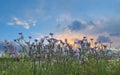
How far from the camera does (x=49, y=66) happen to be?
7035 mm

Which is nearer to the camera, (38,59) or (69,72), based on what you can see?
(38,59)

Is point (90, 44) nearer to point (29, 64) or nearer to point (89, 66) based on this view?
point (89, 66)

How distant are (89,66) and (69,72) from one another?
580 millimetres

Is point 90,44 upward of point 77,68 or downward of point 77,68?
upward

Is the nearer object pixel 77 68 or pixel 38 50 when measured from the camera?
pixel 38 50

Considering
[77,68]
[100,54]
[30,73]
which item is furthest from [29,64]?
[100,54]

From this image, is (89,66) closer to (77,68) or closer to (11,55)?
(77,68)

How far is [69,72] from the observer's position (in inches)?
292

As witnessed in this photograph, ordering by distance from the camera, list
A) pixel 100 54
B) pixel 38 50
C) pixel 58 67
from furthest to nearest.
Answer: pixel 100 54 < pixel 58 67 < pixel 38 50

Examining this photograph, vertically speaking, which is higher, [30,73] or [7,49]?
[7,49]

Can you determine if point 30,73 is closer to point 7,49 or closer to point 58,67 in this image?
point 58,67

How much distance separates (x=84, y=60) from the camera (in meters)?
7.76

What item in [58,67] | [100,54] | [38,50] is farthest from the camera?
[100,54]

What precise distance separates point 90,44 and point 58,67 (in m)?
0.98
